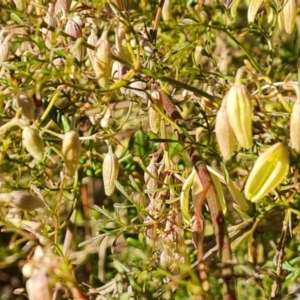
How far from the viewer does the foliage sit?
740 millimetres

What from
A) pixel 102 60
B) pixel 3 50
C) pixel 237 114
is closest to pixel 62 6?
pixel 3 50

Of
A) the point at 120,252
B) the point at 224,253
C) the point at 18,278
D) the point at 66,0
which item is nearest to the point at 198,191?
the point at 224,253

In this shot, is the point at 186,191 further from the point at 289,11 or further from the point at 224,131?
the point at 289,11

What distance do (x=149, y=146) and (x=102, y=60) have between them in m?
0.58

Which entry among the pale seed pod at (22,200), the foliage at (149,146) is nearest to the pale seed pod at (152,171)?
the foliage at (149,146)

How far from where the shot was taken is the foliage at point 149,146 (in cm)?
74

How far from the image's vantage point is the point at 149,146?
4.29ft

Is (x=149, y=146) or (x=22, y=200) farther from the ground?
(x=22, y=200)

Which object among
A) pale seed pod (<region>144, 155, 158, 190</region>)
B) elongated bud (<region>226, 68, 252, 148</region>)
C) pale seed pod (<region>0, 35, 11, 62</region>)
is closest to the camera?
elongated bud (<region>226, 68, 252, 148</region>)

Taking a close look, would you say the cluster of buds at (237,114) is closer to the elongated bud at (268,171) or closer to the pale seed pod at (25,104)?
the elongated bud at (268,171)

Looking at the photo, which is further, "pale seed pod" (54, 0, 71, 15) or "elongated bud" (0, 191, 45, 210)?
"pale seed pod" (54, 0, 71, 15)

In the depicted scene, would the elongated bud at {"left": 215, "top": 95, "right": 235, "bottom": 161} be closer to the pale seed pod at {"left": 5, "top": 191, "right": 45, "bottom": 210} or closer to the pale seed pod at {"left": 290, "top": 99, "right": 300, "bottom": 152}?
the pale seed pod at {"left": 290, "top": 99, "right": 300, "bottom": 152}

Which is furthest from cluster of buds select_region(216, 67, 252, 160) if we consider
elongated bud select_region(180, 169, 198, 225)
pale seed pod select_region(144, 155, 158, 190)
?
pale seed pod select_region(144, 155, 158, 190)

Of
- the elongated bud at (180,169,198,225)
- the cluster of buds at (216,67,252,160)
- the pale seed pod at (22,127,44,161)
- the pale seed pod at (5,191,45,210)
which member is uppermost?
the cluster of buds at (216,67,252,160)
